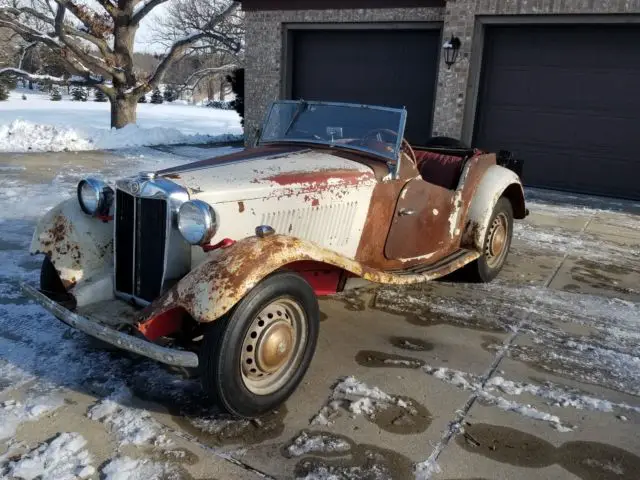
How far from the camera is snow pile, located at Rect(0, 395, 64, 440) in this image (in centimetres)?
275

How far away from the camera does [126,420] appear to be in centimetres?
286

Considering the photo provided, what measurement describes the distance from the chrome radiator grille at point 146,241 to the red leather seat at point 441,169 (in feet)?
8.86

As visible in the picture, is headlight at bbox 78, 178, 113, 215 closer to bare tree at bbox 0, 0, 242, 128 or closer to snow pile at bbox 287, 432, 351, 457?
snow pile at bbox 287, 432, 351, 457

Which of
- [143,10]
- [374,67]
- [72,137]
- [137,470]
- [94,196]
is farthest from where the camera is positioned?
[143,10]

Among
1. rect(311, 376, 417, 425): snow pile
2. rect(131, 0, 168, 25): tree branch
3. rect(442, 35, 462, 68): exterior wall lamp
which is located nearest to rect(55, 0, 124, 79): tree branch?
rect(131, 0, 168, 25): tree branch

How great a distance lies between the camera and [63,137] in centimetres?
1366

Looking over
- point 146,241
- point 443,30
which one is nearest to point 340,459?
point 146,241

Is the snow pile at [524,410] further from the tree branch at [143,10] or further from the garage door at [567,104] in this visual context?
the tree branch at [143,10]

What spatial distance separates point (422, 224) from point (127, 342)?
2454 millimetres

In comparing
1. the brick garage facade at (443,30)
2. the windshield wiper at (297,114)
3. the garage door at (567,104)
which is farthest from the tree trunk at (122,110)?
the windshield wiper at (297,114)

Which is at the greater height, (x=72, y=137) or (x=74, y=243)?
(x=72, y=137)

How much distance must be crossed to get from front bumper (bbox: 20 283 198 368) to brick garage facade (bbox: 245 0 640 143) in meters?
8.31

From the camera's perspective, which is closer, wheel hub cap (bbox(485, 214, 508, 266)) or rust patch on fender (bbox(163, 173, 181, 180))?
rust patch on fender (bbox(163, 173, 181, 180))

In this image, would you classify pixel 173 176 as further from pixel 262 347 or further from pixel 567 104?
pixel 567 104
